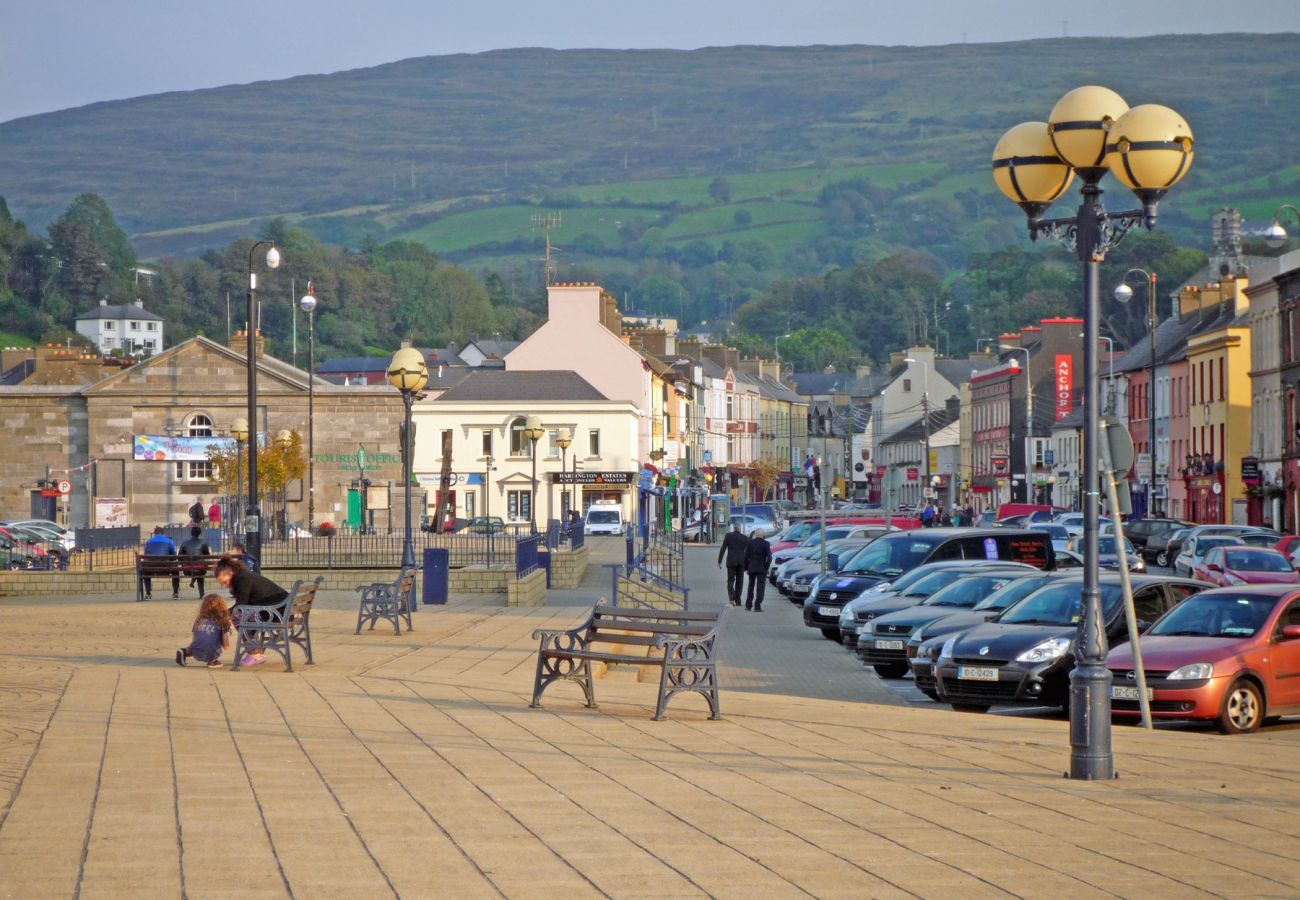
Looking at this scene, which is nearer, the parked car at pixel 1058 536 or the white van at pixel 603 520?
the parked car at pixel 1058 536

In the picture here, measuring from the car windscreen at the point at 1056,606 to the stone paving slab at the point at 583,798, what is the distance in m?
3.80

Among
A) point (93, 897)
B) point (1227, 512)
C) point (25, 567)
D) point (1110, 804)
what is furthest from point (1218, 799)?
point (1227, 512)

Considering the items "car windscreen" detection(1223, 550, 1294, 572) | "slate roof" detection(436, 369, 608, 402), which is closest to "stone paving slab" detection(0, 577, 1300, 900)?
"car windscreen" detection(1223, 550, 1294, 572)

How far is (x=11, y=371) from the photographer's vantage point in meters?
119

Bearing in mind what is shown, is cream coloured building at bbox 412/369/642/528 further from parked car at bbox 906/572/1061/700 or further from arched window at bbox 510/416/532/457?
parked car at bbox 906/572/1061/700

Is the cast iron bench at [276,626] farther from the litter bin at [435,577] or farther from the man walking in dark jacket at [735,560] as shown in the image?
the man walking in dark jacket at [735,560]

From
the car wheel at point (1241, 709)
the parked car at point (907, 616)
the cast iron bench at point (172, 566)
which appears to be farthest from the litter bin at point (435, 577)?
the car wheel at point (1241, 709)

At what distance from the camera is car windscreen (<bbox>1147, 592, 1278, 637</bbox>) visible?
1767 cm

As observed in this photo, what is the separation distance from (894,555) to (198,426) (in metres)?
49.1

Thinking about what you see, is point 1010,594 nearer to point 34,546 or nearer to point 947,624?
point 947,624

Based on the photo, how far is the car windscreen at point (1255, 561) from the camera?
1499 inches

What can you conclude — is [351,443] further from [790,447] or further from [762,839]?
[790,447]

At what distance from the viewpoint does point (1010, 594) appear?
22406mm

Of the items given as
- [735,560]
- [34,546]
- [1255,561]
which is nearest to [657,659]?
[735,560]
